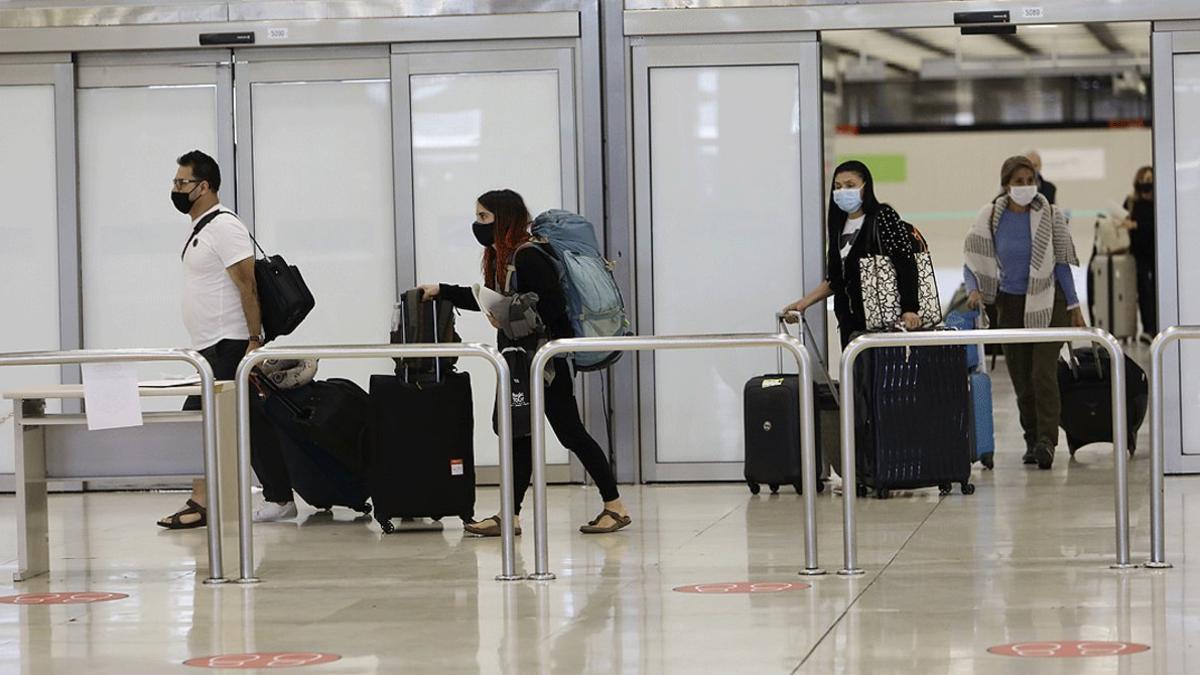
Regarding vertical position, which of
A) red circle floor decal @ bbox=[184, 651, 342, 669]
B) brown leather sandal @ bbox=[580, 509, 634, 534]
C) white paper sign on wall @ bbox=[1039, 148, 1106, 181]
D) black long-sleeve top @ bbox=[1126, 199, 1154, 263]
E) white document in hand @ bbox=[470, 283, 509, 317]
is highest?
Answer: white paper sign on wall @ bbox=[1039, 148, 1106, 181]

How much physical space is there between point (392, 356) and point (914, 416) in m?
3.23

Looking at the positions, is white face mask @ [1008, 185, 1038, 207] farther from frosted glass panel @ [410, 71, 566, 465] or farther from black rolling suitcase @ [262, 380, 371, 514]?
black rolling suitcase @ [262, 380, 371, 514]

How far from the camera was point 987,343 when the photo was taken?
628 centimetres

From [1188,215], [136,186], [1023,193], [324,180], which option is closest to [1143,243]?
[1188,215]

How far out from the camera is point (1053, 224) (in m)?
10.4

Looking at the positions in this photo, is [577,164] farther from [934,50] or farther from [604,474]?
[934,50]

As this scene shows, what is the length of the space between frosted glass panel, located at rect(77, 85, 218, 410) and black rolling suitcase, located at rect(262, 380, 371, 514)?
201cm

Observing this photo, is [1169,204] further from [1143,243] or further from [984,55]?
[984,55]

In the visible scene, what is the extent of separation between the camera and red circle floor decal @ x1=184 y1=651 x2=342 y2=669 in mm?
5230

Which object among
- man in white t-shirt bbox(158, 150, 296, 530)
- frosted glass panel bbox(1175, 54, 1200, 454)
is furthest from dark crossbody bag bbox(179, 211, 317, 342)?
frosted glass panel bbox(1175, 54, 1200, 454)

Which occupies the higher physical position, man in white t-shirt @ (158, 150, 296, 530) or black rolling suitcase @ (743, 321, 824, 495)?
man in white t-shirt @ (158, 150, 296, 530)

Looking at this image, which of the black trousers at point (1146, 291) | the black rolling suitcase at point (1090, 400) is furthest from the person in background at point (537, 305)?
the black trousers at point (1146, 291)

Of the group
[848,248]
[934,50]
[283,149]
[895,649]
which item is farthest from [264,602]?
[934,50]

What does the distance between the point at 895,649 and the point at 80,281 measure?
668 centimetres
